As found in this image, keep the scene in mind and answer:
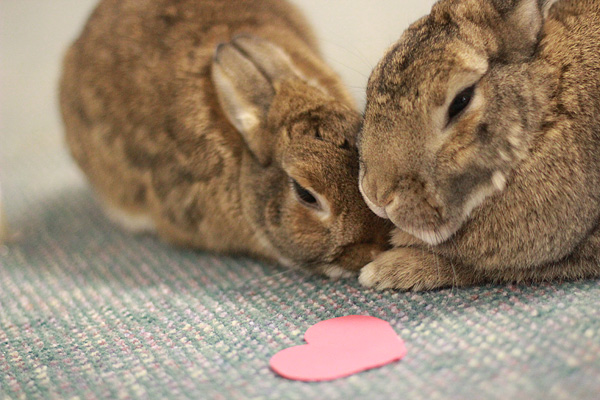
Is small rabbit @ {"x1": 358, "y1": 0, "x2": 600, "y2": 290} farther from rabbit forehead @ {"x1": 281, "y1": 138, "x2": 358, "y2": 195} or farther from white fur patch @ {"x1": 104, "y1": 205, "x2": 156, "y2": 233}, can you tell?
white fur patch @ {"x1": 104, "y1": 205, "x2": 156, "y2": 233}

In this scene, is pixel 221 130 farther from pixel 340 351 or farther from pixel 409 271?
pixel 340 351

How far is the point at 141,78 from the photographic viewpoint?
212 cm

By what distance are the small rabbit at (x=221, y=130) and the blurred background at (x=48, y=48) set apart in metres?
0.46

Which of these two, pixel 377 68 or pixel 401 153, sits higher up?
pixel 377 68

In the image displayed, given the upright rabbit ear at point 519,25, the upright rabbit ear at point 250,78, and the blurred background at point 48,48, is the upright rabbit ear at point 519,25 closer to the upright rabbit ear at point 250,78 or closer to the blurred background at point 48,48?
→ the upright rabbit ear at point 250,78

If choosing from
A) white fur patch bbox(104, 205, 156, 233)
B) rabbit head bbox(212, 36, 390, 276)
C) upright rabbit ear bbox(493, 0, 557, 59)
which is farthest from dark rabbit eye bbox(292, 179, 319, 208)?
white fur patch bbox(104, 205, 156, 233)

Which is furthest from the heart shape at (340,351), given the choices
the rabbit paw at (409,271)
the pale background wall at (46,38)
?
the pale background wall at (46,38)

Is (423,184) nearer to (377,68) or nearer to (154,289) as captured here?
(377,68)

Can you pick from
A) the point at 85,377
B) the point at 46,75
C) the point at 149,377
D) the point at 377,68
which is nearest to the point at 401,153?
the point at 377,68

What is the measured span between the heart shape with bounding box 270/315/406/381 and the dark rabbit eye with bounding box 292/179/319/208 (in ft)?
1.08

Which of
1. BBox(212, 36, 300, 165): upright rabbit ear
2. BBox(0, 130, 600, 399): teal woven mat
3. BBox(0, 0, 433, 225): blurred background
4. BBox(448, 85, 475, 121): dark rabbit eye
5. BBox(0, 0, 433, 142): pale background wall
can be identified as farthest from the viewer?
BBox(0, 0, 433, 142): pale background wall

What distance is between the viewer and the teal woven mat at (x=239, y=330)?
44.7 inches

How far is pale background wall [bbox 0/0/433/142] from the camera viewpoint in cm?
328

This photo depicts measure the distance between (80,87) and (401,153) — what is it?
1435 millimetres
